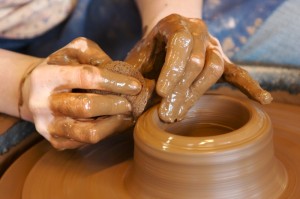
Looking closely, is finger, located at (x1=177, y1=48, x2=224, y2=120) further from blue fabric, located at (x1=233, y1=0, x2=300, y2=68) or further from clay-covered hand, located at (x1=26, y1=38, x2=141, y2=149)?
blue fabric, located at (x1=233, y1=0, x2=300, y2=68)

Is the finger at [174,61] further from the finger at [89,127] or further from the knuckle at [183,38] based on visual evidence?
the finger at [89,127]

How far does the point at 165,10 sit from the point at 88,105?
0.62 metres

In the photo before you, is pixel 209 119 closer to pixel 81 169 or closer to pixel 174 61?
pixel 174 61

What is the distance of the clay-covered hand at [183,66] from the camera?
96cm

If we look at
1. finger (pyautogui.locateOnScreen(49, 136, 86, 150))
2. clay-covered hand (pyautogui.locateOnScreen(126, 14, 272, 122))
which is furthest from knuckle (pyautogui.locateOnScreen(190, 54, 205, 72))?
finger (pyautogui.locateOnScreen(49, 136, 86, 150))

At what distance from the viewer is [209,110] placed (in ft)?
3.62

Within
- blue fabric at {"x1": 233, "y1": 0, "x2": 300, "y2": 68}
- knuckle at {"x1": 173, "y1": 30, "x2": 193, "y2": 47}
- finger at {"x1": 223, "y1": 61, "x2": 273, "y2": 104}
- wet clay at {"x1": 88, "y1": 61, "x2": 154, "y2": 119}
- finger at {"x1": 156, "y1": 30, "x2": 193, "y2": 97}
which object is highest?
knuckle at {"x1": 173, "y1": 30, "x2": 193, "y2": 47}

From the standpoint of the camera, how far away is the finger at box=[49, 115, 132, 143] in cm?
102

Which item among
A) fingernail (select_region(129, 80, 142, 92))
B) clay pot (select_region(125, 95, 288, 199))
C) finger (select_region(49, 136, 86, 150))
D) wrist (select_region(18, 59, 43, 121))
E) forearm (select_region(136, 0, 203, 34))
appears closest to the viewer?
clay pot (select_region(125, 95, 288, 199))

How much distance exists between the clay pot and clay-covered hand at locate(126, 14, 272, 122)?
0.05 meters

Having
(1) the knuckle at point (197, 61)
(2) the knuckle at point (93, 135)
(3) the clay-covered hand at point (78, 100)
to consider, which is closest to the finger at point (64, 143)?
(3) the clay-covered hand at point (78, 100)

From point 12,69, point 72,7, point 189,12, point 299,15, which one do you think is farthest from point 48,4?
point 299,15

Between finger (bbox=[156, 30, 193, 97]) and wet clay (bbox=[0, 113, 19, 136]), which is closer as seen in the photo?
finger (bbox=[156, 30, 193, 97])

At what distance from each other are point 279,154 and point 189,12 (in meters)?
0.60
